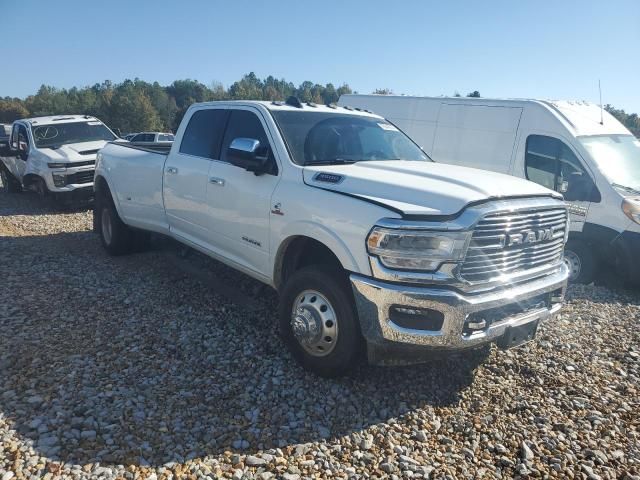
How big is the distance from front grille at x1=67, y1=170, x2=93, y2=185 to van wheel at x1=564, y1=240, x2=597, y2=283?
9.08 metres

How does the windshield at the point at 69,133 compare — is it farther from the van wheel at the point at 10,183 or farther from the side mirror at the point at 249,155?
Result: the side mirror at the point at 249,155

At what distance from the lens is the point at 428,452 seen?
290cm

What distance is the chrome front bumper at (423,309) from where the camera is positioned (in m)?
2.98

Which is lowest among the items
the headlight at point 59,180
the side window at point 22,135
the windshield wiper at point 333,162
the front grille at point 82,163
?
the headlight at point 59,180

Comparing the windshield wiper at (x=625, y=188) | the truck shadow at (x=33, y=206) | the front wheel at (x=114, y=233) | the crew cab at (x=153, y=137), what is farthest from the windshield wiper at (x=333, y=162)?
the crew cab at (x=153, y=137)

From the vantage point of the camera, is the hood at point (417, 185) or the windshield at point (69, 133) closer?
the hood at point (417, 185)

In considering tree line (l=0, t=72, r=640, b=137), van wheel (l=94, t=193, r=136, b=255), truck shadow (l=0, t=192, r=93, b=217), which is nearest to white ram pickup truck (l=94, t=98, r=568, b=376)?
van wheel (l=94, t=193, r=136, b=255)

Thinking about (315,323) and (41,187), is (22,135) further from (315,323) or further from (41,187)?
(315,323)

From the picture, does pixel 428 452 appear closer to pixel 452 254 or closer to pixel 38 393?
pixel 452 254

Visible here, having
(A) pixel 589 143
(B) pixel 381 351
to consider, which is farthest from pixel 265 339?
(A) pixel 589 143

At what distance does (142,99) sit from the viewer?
2704 inches

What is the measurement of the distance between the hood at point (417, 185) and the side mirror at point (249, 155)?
443 millimetres

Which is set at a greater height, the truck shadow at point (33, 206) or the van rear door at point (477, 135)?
the van rear door at point (477, 135)

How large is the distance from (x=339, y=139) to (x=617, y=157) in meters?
4.58
